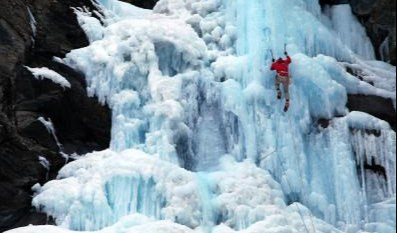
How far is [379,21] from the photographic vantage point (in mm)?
13930

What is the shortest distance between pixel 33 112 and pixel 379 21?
7248mm

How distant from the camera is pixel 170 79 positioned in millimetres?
12125

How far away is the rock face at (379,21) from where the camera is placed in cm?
1374

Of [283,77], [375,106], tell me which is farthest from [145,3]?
[375,106]

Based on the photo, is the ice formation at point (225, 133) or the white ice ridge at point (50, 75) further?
the white ice ridge at point (50, 75)

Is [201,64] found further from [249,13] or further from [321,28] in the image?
[321,28]

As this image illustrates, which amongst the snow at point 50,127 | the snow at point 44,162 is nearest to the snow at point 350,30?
the snow at point 50,127

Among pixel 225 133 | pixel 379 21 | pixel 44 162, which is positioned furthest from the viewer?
pixel 379 21

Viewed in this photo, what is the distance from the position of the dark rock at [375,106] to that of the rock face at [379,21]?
60.0 inches

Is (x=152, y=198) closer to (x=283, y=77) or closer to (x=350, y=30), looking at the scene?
(x=283, y=77)

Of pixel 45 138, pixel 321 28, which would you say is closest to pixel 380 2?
pixel 321 28

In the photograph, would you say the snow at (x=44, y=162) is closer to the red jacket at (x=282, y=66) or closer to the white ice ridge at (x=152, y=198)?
the white ice ridge at (x=152, y=198)

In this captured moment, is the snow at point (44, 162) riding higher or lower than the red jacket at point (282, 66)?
lower

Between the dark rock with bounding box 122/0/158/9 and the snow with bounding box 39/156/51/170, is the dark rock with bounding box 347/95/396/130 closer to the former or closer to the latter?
the dark rock with bounding box 122/0/158/9
